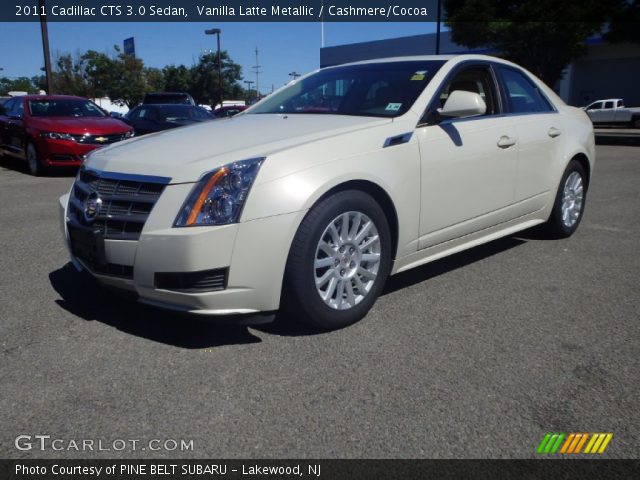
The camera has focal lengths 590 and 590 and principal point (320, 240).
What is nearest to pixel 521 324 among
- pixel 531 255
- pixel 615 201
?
pixel 531 255

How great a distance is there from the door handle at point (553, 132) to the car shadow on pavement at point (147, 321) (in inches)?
119

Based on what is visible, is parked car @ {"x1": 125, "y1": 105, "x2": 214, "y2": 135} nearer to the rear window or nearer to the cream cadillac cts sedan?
the cream cadillac cts sedan

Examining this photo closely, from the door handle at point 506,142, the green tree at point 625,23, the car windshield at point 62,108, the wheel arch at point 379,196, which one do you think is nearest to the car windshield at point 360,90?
the wheel arch at point 379,196

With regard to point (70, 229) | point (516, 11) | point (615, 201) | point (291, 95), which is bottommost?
point (615, 201)

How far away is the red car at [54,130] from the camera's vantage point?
391 inches

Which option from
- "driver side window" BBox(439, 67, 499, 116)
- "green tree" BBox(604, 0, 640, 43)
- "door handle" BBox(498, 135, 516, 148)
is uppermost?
"green tree" BBox(604, 0, 640, 43)

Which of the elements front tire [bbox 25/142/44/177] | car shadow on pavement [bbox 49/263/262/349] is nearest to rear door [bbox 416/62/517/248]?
car shadow on pavement [bbox 49/263/262/349]

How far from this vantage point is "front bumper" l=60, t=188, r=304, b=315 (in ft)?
9.12

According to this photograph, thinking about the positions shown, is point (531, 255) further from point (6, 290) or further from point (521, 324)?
point (6, 290)

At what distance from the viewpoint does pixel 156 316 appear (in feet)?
11.5

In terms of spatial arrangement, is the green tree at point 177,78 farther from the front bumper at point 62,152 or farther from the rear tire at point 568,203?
the rear tire at point 568,203

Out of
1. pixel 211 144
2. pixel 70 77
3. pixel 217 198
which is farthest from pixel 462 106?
pixel 70 77

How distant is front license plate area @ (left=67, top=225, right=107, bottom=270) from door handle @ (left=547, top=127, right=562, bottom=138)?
→ 356 cm
